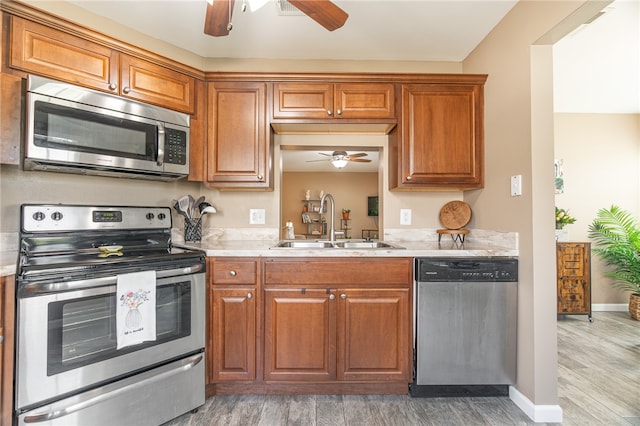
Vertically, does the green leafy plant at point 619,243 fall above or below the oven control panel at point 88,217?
below

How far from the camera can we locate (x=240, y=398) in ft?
6.33

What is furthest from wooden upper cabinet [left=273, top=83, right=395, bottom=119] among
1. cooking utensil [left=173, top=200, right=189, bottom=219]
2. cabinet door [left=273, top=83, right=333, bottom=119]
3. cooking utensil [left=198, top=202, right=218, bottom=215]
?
cooking utensil [left=173, top=200, right=189, bottom=219]

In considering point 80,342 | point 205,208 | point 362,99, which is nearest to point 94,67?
point 205,208

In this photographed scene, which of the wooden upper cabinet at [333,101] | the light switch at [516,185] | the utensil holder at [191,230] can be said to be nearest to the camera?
the light switch at [516,185]

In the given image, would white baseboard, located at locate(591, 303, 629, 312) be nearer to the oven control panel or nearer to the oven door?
the oven door

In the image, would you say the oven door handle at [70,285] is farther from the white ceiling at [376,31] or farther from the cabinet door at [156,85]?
the white ceiling at [376,31]

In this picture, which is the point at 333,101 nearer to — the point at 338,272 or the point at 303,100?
the point at 303,100

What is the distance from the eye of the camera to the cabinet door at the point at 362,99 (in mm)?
2223

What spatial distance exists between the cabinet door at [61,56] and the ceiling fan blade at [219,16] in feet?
2.49

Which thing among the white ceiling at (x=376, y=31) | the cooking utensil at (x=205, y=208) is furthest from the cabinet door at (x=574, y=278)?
the cooking utensil at (x=205, y=208)

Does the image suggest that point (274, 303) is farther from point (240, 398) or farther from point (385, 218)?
point (385, 218)

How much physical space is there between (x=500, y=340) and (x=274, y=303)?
141 cm

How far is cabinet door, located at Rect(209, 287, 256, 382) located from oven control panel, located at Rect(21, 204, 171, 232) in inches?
27.5

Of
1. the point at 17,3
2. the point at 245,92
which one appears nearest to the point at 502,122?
the point at 245,92
